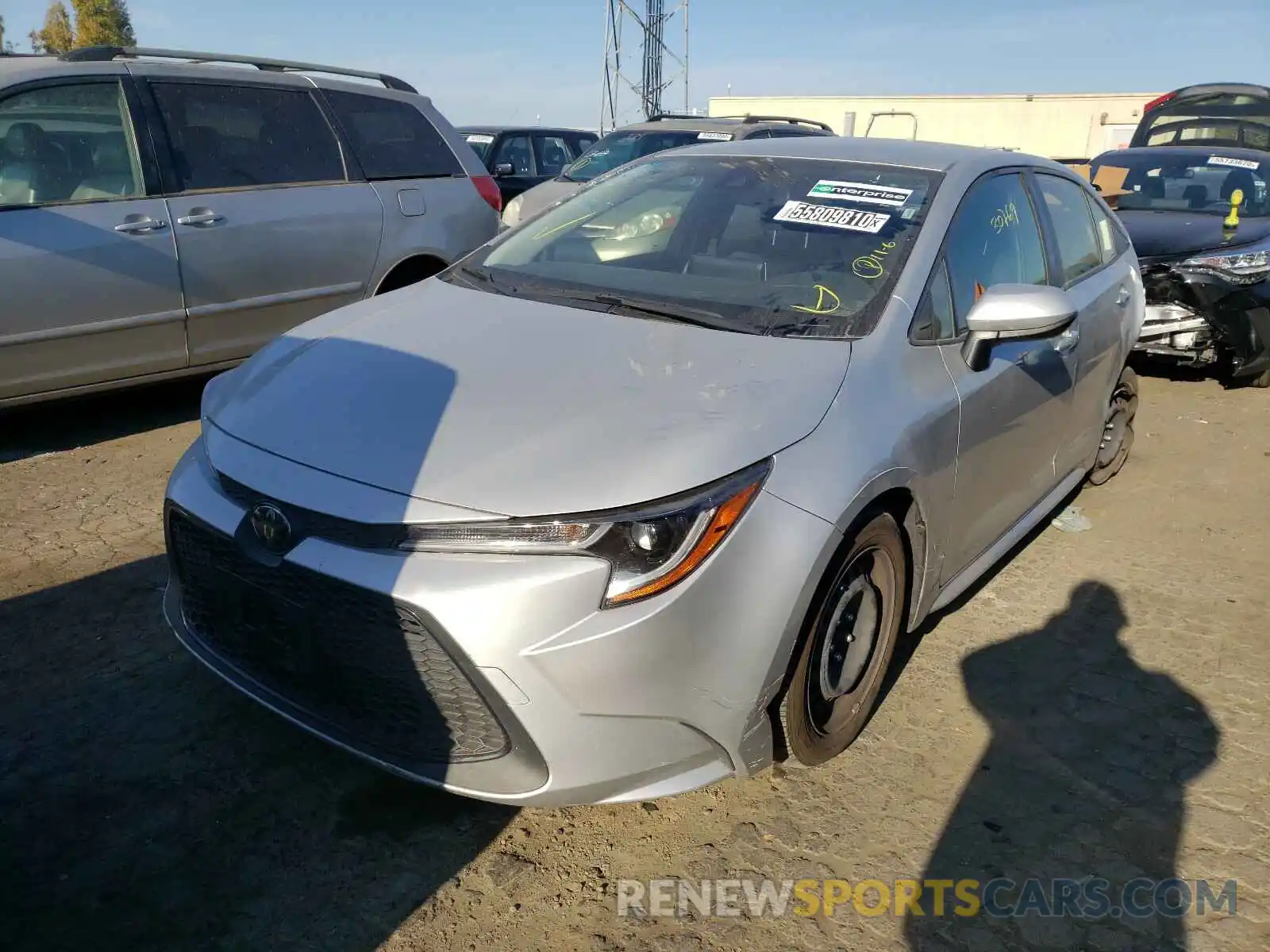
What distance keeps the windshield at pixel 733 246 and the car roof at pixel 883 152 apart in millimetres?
65

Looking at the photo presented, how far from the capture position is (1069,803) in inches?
104

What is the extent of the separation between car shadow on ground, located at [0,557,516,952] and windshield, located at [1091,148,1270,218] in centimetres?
763

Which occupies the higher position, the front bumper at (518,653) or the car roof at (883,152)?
the car roof at (883,152)

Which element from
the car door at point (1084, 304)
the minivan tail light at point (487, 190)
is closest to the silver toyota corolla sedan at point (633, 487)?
the car door at point (1084, 304)

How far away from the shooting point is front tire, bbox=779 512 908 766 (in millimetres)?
2385

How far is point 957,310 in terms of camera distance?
9.86 ft

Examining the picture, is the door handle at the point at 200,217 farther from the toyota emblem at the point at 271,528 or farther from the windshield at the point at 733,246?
the toyota emblem at the point at 271,528

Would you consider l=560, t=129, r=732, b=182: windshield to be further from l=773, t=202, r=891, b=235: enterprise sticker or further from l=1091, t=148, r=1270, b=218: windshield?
l=773, t=202, r=891, b=235: enterprise sticker

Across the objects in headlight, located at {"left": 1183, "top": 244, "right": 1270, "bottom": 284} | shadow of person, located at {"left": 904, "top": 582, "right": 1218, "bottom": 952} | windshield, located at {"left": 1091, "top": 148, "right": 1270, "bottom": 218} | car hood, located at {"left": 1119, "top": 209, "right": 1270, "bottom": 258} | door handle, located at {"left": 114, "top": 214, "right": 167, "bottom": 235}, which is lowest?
shadow of person, located at {"left": 904, "top": 582, "right": 1218, "bottom": 952}

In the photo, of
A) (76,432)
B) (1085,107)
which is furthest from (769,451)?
(1085,107)

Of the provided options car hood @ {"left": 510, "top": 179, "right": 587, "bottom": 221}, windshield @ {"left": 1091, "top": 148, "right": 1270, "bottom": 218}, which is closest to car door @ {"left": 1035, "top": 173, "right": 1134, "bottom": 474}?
windshield @ {"left": 1091, "top": 148, "right": 1270, "bottom": 218}

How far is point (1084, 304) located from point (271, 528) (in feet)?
10.5

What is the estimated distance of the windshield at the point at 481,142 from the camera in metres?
11.7

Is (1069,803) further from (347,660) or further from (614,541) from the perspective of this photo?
(347,660)
